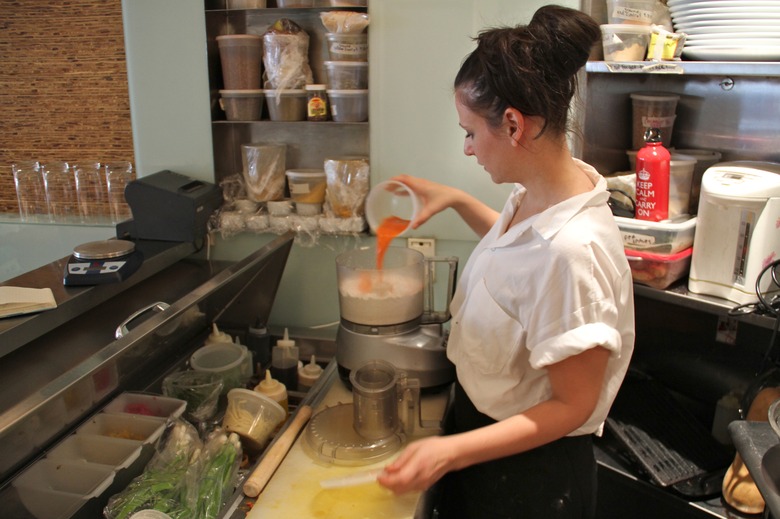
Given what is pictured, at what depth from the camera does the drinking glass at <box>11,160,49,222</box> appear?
7.16 feet

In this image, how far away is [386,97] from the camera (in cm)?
186

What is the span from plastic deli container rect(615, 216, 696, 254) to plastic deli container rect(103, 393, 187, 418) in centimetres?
111

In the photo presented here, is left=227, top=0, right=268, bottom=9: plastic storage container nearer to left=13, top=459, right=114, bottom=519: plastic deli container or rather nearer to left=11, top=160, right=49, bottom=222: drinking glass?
left=11, top=160, right=49, bottom=222: drinking glass

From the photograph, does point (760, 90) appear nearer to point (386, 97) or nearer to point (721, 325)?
point (721, 325)

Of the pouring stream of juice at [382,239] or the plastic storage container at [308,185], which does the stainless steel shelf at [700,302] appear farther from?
the plastic storage container at [308,185]

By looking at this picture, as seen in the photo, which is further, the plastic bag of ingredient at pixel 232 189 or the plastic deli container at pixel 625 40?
the plastic bag of ingredient at pixel 232 189

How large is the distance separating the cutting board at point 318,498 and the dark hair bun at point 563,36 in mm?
821

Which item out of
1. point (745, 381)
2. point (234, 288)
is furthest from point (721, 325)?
point (234, 288)

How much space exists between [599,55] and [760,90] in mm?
442

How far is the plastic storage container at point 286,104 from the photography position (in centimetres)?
193

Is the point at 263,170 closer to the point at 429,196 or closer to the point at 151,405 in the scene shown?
the point at 429,196

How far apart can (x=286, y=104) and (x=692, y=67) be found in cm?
112

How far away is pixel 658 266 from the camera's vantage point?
1.56 meters

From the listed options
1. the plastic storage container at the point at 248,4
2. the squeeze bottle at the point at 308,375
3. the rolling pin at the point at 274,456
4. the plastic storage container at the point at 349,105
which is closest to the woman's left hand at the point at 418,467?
the rolling pin at the point at 274,456
